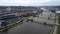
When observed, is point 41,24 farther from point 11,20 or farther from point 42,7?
point 11,20

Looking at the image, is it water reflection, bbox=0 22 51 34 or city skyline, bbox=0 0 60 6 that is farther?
city skyline, bbox=0 0 60 6

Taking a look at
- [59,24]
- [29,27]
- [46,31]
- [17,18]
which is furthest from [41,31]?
[17,18]

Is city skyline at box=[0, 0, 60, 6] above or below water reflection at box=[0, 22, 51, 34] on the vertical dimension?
above

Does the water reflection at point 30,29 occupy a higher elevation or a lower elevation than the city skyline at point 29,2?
lower

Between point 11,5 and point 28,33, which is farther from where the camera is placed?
point 11,5

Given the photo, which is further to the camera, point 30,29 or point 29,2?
point 29,2

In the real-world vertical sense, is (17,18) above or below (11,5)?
below

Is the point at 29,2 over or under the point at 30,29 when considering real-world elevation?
over

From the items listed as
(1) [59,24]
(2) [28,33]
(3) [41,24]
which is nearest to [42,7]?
(3) [41,24]

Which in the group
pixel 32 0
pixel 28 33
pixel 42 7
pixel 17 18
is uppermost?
pixel 32 0

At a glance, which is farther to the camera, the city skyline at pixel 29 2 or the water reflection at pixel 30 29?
the city skyline at pixel 29 2
